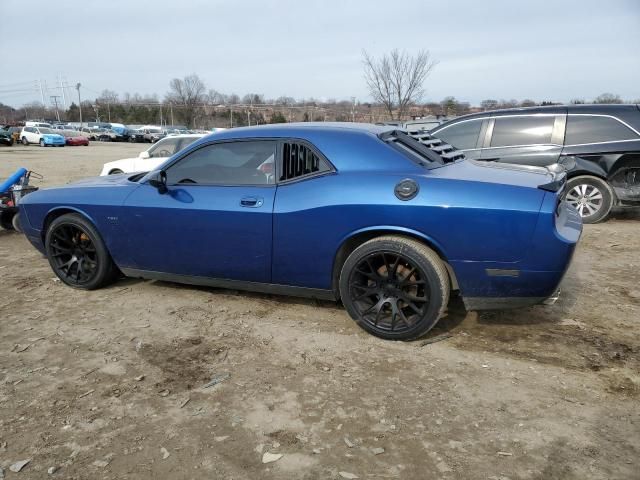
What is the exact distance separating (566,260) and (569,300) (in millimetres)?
1336

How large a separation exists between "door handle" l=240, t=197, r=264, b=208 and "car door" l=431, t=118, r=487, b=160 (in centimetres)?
439

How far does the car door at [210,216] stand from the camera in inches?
149

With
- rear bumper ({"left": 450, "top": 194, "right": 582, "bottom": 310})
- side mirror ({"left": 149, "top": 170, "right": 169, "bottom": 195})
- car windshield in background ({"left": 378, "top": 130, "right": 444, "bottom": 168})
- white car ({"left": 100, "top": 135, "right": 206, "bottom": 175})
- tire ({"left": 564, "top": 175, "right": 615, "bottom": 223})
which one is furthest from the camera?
white car ({"left": 100, "top": 135, "right": 206, "bottom": 175})

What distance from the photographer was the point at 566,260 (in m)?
3.13

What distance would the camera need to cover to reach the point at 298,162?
12.3ft

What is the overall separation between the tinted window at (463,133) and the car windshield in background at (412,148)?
→ 374cm

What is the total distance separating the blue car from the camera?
3170mm

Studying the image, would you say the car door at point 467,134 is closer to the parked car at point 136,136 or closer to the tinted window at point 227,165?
the tinted window at point 227,165

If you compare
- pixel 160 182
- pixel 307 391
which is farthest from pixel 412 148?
pixel 160 182

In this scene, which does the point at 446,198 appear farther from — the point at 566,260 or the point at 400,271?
the point at 566,260

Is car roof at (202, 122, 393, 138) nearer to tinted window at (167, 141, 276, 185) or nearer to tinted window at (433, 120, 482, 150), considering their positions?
tinted window at (167, 141, 276, 185)

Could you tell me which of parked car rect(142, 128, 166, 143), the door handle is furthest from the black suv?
parked car rect(142, 128, 166, 143)

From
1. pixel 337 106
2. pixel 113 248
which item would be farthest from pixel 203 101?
pixel 113 248

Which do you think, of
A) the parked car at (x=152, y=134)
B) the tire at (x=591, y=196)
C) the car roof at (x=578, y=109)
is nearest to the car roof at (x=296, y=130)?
the car roof at (x=578, y=109)
